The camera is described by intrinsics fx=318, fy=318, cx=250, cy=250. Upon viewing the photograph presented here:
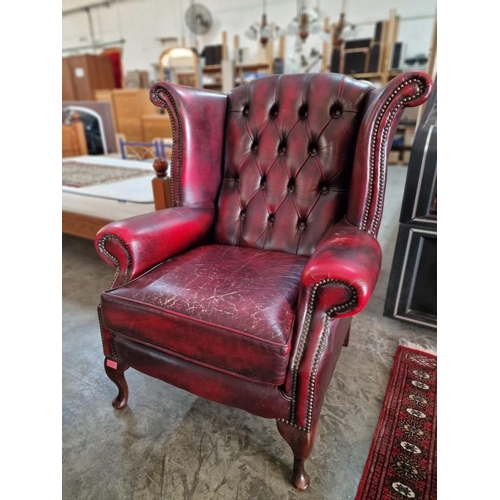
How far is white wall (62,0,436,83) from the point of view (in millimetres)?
5141

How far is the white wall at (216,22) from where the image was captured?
514 centimetres

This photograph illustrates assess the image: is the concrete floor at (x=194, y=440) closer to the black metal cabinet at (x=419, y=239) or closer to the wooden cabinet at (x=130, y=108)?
the black metal cabinet at (x=419, y=239)

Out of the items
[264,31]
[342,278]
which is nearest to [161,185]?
[342,278]

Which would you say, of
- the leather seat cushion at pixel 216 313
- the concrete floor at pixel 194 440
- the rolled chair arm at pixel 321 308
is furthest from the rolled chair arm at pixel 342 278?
the concrete floor at pixel 194 440

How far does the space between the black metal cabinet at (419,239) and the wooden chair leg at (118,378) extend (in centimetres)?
129

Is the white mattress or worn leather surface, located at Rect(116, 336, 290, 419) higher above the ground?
the white mattress

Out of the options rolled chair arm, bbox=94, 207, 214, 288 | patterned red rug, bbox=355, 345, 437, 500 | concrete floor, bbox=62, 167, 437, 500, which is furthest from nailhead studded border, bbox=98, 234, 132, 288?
patterned red rug, bbox=355, 345, 437, 500

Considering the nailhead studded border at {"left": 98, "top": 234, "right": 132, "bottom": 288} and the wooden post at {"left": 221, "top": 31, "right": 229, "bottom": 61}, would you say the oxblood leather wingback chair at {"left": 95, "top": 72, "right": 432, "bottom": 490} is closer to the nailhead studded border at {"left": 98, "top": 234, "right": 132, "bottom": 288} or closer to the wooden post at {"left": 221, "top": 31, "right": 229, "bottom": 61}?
the nailhead studded border at {"left": 98, "top": 234, "right": 132, "bottom": 288}

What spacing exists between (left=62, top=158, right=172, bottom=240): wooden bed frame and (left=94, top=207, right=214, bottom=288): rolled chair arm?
41 centimetres

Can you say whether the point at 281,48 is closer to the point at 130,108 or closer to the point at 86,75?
the point at 130,108
